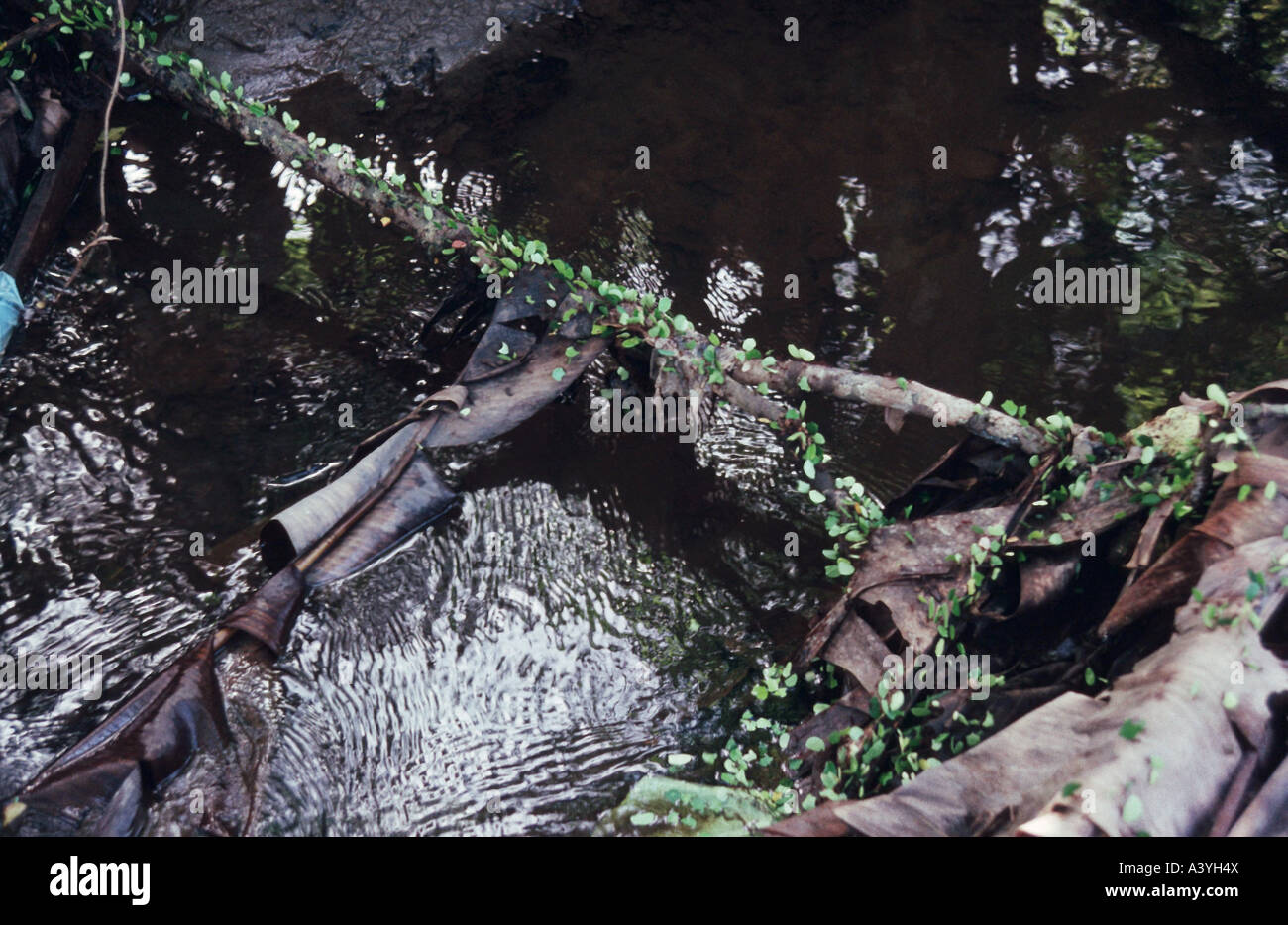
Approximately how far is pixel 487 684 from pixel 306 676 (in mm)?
699

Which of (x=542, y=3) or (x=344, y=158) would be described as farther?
(x=542, y=3)

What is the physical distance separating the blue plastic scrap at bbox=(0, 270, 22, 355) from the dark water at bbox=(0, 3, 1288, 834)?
0.13 metres

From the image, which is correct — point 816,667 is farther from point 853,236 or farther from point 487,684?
point 853,236

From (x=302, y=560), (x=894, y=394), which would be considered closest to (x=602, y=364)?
(x=894, y=394)

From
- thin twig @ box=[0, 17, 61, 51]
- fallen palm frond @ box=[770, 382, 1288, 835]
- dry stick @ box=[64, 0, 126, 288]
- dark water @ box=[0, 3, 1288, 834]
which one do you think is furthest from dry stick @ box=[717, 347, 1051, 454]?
thin twig @ box=[0, 17, 61, 51]

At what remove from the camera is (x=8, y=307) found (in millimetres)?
5020

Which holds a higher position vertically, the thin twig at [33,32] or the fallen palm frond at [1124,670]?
the thin twig at [33,32]

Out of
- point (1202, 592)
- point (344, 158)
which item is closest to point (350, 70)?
point (344, 158)

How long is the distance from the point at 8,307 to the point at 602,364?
3065 mm

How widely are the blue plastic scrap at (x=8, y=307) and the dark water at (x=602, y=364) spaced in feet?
0.43

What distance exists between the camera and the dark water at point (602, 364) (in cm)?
378

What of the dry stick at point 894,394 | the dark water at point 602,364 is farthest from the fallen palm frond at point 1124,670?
the dark water at point 602,364

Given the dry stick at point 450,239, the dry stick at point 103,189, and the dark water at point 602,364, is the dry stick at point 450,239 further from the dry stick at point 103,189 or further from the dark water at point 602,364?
the dark water at point 602,364

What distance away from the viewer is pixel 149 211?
19.4ft
